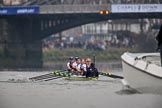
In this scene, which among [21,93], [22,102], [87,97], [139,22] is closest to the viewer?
[22,102]

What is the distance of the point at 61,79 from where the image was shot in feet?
95.9

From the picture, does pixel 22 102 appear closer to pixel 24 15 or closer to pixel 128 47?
pixel 24 15

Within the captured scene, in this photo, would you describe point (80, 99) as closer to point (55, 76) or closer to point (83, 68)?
point (83, 68)

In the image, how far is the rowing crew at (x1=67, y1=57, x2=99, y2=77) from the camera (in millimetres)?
28922

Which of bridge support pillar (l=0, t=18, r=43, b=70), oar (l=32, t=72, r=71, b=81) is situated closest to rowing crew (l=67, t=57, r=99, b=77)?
oar (l=32, t=72, r=71, b=81)

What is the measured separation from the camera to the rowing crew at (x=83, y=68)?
2892 cm

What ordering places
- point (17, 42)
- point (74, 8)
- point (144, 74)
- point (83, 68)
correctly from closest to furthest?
point (144, 74), point (83, 68), point (74, 8), point (17, 42)

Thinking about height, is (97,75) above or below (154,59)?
below

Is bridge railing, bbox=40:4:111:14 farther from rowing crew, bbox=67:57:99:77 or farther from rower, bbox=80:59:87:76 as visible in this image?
rower, bbox=80:59:87:76

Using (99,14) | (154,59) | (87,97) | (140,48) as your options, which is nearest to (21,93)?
(87,97)

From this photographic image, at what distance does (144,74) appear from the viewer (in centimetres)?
1554

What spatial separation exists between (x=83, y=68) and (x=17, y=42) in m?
35.3

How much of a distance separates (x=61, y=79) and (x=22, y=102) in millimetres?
12443

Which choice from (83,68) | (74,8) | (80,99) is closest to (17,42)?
(74,8)
